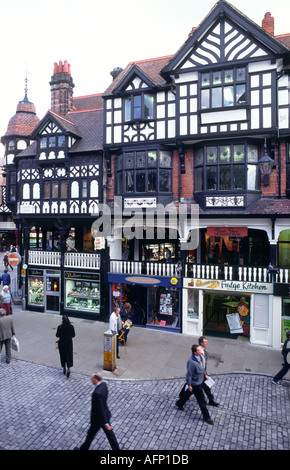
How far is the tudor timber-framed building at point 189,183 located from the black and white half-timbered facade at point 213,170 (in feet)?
0.17

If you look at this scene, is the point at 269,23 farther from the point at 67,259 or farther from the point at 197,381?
the point at 197,381

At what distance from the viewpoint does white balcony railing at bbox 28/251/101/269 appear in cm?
1617

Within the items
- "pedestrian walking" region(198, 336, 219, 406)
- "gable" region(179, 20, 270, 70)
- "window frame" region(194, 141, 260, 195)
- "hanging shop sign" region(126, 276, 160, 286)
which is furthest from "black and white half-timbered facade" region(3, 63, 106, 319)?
"pedestrian walking" region(198, 336, 219, 406)

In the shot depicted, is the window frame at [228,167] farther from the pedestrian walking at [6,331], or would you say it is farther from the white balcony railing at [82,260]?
the pedestrian walking at [6,331]

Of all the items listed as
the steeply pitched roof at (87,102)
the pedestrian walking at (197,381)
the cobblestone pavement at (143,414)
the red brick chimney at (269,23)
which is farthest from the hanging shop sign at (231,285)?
the steeply pitched roof at (87,102)

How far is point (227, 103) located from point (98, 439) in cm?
1303

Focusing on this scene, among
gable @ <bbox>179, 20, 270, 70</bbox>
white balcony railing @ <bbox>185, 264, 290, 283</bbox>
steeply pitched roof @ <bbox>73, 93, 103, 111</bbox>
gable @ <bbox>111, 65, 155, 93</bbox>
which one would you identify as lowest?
white balcony railing @ <bbox>185, 264, 290, 283</bbox>

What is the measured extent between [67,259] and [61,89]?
11.9 metres

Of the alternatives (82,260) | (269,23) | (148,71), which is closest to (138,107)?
(148,71)

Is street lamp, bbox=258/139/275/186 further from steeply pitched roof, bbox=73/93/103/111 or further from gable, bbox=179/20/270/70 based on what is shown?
steeply pitched roof, bbox=73/93/103/111

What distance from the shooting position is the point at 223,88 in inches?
516

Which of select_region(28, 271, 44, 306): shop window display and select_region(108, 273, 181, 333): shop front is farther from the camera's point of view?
select_region(28, 271, 44, 306): shop window display

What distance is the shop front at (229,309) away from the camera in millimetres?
12859
